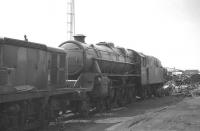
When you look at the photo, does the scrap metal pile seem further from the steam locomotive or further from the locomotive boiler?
the steam locomotive

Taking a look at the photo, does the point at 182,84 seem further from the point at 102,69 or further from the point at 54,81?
the point at 54,81

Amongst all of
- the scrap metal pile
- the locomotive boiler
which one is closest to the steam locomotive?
the locomotive boiler

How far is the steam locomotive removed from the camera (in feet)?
31.7

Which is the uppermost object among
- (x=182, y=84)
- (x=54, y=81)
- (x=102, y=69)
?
(x=102, y=69)

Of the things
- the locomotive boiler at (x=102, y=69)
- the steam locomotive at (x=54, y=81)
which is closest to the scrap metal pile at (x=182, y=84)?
the locomotive boiler at (x=102, y=69)

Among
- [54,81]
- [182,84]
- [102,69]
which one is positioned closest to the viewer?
[54,81]

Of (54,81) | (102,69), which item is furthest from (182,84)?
(54,81)

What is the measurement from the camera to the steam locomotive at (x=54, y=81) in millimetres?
9664

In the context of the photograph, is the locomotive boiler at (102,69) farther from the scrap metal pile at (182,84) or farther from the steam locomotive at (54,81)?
the scrap metal pile at (182,84)

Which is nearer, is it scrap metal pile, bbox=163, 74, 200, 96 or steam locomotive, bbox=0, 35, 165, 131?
steam locomotive, bbox=0, 35, 165, 131

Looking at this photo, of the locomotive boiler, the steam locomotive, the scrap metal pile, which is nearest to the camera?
the steam locomotive

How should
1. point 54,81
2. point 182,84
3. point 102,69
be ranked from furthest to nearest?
1. point 182,84
2. point 102,69
3. point 54,81

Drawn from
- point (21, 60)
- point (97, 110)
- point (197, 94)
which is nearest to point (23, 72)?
point (21, 60)

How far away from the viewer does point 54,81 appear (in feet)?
41.4
